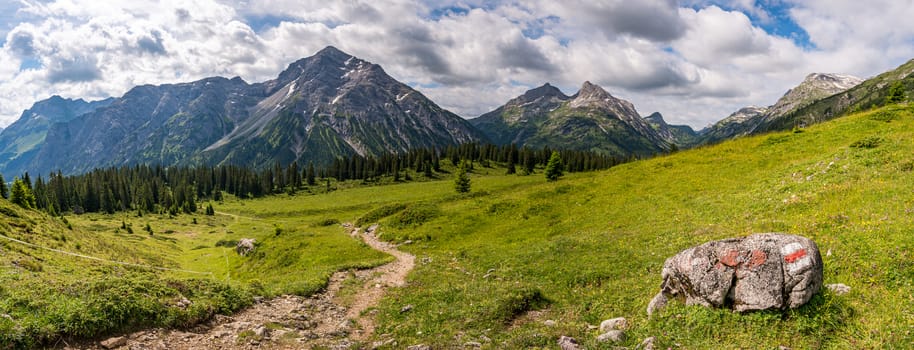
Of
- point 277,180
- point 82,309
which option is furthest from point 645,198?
point 277,180

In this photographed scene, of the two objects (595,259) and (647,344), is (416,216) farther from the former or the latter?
(647,344)

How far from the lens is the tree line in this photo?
138 metres

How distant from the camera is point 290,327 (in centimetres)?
1783

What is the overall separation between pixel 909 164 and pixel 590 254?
63.3 ft

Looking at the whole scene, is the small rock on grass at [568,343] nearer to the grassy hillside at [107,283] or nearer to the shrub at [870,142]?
the grassy hillside at [107,283]

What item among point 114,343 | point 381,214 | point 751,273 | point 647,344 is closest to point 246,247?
point 381,214

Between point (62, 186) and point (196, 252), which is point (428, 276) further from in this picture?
point (62, 186)

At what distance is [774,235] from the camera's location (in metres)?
13.3

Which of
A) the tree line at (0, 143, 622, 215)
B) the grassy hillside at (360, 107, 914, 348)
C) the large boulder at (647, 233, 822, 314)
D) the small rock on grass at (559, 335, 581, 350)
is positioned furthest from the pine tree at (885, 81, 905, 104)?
the tree line at (0, 143, 622, 215)

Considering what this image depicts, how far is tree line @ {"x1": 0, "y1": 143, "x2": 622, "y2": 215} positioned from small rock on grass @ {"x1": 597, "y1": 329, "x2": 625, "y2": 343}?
447ft

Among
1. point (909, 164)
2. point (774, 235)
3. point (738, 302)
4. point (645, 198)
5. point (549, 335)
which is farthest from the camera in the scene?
point (645, 198)

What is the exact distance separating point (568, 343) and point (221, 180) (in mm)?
213263

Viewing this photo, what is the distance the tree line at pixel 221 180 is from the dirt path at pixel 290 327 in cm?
12037

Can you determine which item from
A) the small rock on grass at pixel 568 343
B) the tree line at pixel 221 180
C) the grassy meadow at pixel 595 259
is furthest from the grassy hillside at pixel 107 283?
the tree line at pixel 221 180
